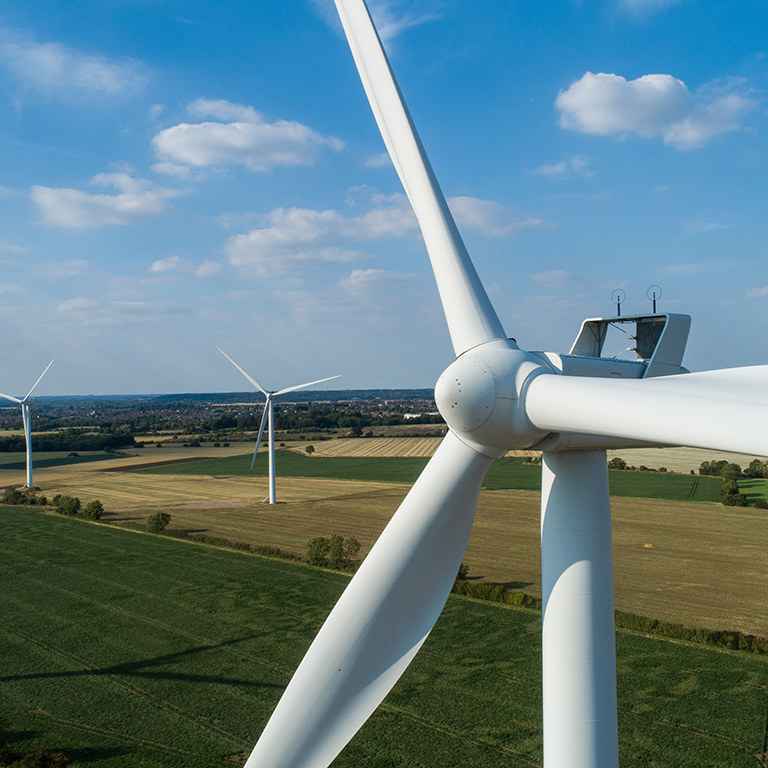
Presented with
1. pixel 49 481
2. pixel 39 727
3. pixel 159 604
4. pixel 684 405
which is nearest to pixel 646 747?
pixel 684 405

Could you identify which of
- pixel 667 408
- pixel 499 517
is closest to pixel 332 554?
pixel 499 517

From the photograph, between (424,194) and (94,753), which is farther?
(94,753)

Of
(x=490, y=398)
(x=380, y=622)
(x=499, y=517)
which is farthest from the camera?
(x=499, y=517)

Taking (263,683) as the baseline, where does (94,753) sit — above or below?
above

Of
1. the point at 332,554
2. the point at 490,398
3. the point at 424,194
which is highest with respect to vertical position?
the point at 424,194

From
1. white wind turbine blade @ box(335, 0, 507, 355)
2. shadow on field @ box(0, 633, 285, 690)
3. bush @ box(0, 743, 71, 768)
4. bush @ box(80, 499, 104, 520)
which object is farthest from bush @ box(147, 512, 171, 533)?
white wind turbine blade @ box(335, 0, 507, 355)

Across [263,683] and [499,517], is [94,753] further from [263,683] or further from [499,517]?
[499,517]

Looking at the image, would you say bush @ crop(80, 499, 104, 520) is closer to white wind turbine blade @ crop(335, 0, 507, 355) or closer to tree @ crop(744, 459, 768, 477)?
white wind turbine blade @ crop(335, 0, 507, 355)
